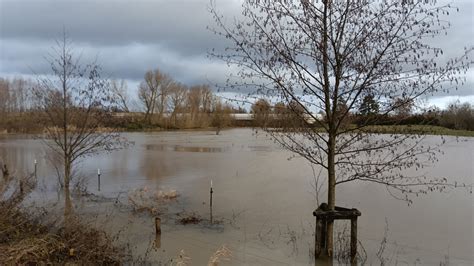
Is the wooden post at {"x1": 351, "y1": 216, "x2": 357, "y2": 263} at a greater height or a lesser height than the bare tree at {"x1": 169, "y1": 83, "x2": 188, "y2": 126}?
lesser

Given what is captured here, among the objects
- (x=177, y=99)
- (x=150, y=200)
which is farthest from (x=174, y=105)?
(x=150, y=200)

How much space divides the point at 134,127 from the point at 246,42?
6960 cm

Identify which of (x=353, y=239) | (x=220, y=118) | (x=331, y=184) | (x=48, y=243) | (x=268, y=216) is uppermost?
(x=220, y=118)

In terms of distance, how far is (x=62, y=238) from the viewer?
6.52m

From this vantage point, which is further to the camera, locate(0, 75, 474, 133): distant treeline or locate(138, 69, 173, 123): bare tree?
locate(138, 69, 173, 123): bare tree

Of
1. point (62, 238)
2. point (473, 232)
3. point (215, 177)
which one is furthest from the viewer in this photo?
point (215, 177)

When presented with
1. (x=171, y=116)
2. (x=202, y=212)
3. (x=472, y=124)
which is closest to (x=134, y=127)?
(x=171, y=116)

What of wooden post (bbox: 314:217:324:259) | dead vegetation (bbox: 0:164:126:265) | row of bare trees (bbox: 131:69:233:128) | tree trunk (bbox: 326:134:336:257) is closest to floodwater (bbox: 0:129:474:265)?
wooden post (bbox: 314:217:324:259)

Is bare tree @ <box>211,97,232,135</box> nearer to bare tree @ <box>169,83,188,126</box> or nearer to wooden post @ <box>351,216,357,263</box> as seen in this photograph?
bare tree @ <box>169,83,188,126</box>

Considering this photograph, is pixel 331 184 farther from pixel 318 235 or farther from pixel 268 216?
pixel 268 216

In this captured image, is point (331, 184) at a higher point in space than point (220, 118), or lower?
lower

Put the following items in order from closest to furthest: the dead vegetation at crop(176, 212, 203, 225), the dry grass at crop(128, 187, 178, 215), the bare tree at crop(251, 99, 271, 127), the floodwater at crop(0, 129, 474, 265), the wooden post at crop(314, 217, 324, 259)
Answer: the wooden post at crop(314, 217, 324, 259) < the bare tree at crop(251, 99, 271, 127) < the floodwater at crop(0, 129, 474, 265) < the dead vegetation at crop(176, 212, 203, 225) < the dry grass at crop(128, 187, 178, 215)

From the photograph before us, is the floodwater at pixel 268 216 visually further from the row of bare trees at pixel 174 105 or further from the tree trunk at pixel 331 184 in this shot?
Answer: the row of bare trees at pixel 174 105

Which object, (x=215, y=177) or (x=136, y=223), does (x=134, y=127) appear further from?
(x=136, y=223)
